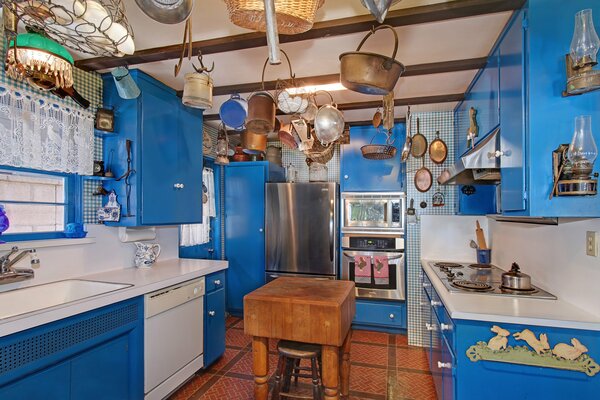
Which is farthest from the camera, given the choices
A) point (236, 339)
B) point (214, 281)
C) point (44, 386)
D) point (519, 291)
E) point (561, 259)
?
point (236, 339)

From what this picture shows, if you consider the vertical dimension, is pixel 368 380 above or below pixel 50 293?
below

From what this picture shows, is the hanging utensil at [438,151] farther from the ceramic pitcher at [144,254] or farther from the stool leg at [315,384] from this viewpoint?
the ceramic pitcher at [144,254]

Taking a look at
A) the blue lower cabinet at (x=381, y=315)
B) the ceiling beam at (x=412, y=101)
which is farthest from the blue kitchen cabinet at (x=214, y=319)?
the ceiling beam at (x=412, y=101)

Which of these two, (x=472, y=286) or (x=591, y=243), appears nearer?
(x=591, y=243)

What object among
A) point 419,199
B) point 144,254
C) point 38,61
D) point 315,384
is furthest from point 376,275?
point 38,61

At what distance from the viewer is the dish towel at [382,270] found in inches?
143

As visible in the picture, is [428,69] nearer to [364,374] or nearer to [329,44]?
[329,44]

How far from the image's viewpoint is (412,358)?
10.3ft

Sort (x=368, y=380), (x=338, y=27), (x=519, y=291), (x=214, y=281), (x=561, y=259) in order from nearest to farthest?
(x=338, y=27) → (x=561, y=259) → (x=519, y=291) → (x=368, y=380) → (x=214, y=281)

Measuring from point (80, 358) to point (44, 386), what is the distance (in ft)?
0.63

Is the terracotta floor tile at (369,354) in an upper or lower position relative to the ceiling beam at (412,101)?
lower

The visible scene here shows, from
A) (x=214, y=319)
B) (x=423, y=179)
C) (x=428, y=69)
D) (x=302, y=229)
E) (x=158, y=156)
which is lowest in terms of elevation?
(x=214, y=319)

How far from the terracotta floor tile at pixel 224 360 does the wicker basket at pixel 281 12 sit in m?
2.76

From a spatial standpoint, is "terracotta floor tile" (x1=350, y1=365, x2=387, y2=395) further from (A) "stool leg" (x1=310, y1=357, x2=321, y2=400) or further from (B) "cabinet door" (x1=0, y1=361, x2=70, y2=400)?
(B) "cabinet door" (x1=0, y1=361, x2=70, y2=400)
